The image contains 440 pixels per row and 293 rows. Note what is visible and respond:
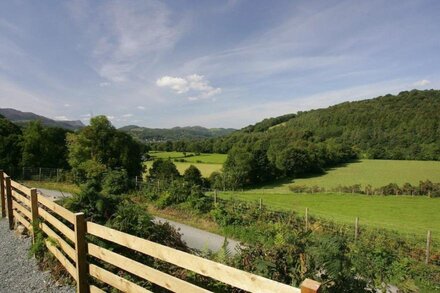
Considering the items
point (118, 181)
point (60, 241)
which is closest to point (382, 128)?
point (118, 181)

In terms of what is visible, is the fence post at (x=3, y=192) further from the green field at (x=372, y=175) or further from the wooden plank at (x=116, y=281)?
the green field at (x=372, y=175)

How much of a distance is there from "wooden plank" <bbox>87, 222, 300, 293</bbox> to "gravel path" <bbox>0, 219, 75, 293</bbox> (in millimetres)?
2130

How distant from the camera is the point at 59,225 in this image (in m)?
5.13

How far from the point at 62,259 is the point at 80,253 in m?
1.12

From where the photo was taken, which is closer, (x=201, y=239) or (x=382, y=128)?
(x=201, y=239)

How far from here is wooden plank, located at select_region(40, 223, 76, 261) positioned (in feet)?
15.3

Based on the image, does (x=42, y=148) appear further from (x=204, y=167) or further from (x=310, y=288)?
(x=204, y=167)

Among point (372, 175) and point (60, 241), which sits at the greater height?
point (60, 241)

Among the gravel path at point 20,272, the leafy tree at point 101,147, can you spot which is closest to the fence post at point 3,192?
the gravel path at point 20,272

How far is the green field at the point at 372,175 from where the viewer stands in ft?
184

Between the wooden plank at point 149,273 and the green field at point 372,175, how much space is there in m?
51.1

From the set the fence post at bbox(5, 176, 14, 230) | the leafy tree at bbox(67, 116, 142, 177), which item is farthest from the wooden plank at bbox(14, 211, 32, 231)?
the leafy tree at bbox(67, 116, 142, 177)

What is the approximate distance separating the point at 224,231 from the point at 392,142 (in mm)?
90506

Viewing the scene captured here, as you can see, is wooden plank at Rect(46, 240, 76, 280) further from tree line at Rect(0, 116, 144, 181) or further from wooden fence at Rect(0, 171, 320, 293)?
tree line at Rect(0, 116, 144, 181)
